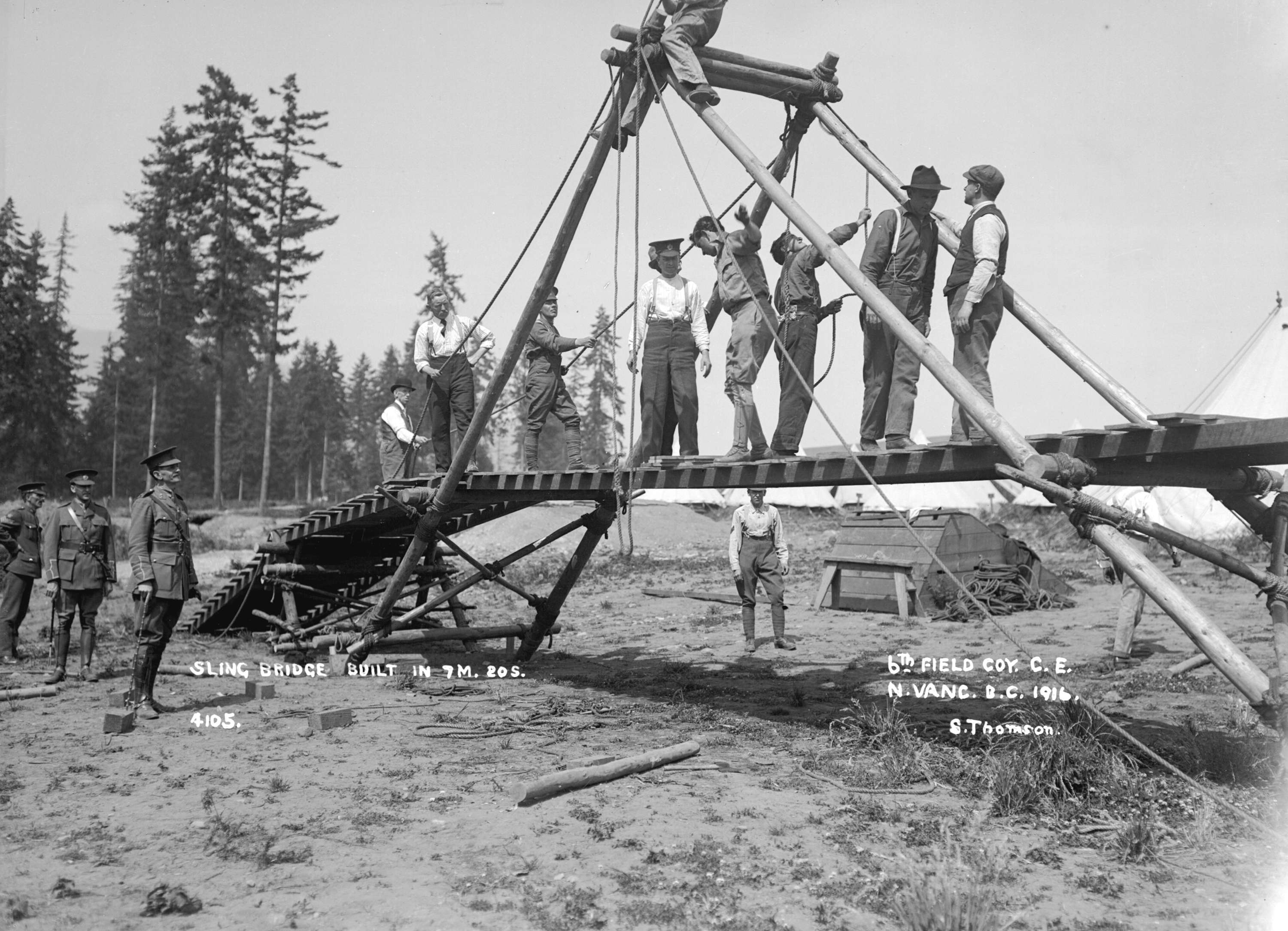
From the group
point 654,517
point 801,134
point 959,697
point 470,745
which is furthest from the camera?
point 654,517

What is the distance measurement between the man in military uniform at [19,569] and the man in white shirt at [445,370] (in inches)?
201

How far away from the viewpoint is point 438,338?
11234 mm

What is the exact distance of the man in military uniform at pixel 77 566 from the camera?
1107 centimetres

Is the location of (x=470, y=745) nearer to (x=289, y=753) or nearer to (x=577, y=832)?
(x=289, y=753)

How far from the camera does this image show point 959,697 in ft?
32.7

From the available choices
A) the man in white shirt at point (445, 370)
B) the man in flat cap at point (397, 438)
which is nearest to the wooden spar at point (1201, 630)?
the man in white shirt at point (445, 370)

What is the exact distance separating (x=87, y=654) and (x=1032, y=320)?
33.4 ft

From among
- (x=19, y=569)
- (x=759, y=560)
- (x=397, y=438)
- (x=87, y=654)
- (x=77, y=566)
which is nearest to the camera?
(x=77, y=566)

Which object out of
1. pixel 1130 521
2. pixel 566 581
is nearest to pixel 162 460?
pixel 566 581

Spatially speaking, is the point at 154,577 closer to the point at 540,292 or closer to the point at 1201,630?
the point at 540,292

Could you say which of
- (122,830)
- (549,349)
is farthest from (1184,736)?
(122,830)

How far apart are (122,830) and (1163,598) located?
602 centimetres

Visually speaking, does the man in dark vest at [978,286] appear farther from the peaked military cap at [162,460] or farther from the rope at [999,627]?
the peaked military cap at [162,460]

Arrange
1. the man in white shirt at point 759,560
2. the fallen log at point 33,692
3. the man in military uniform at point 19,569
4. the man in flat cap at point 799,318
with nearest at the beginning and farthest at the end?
the man in flat cap at point 799,318, the fallen log at point 33,692, the man in military uniform at point 19,569, the man in white shirt at point 759,560
